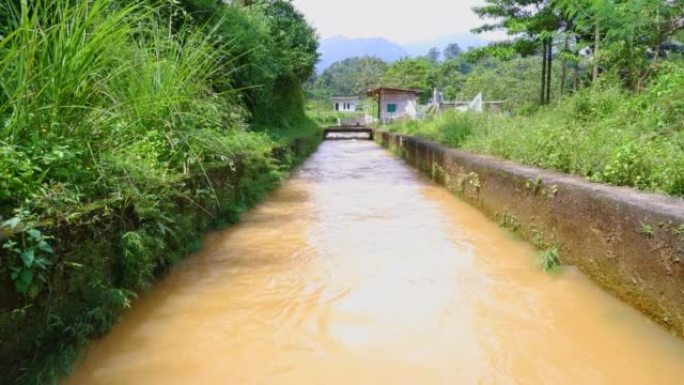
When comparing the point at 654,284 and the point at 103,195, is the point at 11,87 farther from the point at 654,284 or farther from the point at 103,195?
the point at 654,284

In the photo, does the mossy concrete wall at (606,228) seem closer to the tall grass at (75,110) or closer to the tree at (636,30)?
the tall grass at (75,110)

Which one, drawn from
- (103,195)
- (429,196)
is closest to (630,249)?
(103,195)

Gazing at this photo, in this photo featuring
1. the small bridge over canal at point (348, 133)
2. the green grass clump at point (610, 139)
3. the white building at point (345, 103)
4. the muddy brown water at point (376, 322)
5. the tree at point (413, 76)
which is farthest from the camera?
the white building at point (345, 103)

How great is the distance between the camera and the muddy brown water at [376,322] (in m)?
2.23

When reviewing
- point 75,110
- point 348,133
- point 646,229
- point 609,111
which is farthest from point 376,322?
point 348,133

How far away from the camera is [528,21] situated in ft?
44.7

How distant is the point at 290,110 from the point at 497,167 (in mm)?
12848

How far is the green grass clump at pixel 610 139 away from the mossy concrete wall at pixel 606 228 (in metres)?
0.18

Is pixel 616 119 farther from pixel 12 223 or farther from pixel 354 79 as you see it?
pixel 354 79

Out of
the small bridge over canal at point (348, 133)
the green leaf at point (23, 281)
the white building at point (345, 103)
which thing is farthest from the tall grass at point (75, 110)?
the white building at point (345, 103)

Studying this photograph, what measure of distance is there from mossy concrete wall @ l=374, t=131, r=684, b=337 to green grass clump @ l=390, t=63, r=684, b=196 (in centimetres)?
18

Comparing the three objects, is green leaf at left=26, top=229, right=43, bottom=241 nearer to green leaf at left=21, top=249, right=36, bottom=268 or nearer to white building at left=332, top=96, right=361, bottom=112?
green leaf at left=21, top=249, right=36, bottom=268

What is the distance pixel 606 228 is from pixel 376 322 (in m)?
1.49

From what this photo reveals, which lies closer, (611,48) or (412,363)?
(412,363)
